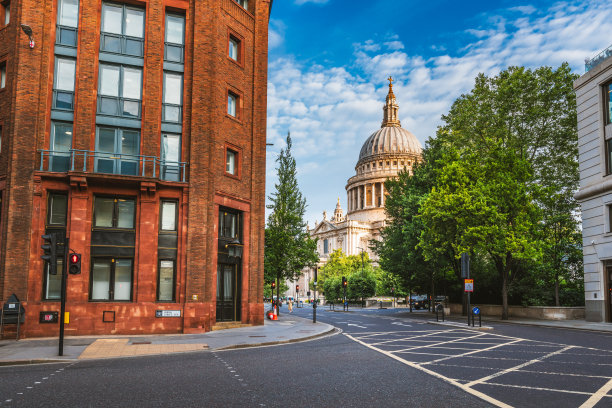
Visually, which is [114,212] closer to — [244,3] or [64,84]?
[64,84]

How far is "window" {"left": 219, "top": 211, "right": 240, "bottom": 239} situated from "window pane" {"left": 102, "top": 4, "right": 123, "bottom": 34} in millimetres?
9553

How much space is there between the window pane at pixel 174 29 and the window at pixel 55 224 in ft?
28.0

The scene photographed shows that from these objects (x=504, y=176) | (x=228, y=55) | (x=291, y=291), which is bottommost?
(x=291, y=291)

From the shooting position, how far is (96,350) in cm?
1557

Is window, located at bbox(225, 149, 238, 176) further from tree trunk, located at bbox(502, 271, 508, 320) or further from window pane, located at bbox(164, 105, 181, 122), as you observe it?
tree trunk, located at bbox(502, 271, 508, 320)

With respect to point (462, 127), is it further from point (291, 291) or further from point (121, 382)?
point (291, 291)

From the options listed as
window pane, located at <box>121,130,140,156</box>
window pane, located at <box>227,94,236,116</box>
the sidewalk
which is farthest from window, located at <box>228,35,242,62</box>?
the sidewalk

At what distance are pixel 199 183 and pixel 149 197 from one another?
224cm

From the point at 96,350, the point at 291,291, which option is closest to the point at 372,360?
the point at 96,350

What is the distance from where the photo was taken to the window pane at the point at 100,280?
70.3 feet

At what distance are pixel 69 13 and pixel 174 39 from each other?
447cm

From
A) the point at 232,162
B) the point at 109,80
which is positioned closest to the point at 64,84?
the point at 109,80

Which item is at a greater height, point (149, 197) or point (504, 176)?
point (504, 176)

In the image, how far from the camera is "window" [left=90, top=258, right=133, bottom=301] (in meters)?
21.5
